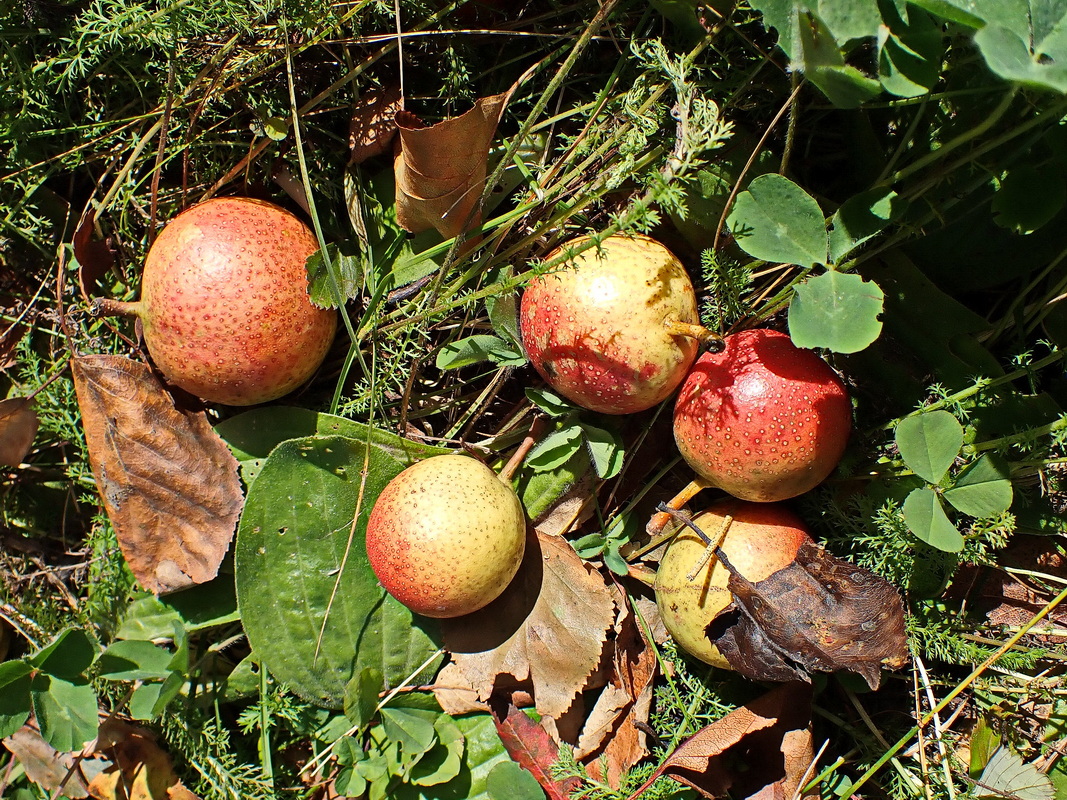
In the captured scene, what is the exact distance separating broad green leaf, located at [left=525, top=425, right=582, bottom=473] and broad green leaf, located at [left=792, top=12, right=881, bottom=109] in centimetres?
106

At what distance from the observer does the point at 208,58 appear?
2.21 meters

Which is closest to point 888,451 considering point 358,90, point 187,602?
point 358,90

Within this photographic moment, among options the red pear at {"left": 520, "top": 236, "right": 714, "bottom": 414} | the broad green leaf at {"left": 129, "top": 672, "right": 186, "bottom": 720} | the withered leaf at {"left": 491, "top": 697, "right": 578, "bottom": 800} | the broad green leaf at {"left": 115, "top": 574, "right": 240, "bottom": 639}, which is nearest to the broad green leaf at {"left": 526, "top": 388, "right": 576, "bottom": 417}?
the red pear at {"left": 520, "top": 236, "right": 714, "bottom": 414}

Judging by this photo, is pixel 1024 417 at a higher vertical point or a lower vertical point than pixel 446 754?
higher

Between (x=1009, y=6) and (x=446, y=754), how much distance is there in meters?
2.41

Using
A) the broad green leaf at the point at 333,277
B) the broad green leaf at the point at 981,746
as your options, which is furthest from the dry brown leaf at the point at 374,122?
the broad green leaf at the point at 981,746

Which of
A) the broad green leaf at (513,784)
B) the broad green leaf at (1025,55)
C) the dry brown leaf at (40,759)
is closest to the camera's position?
the broad green leaf at (1025,55)

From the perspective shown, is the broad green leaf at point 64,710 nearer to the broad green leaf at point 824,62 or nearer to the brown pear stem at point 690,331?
the brown pear stem at point 690,331

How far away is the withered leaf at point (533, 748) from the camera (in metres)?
2.23

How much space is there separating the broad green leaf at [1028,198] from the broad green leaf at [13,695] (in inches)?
117

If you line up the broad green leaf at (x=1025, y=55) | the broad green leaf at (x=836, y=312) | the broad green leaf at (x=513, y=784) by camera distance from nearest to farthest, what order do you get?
1. the broad green leaf at (x=1025, y=55)
2. the broad green leaf at (x=836, y=312)
3. the broad green leaf at (x=513, y=784)

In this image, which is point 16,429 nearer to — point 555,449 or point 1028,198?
point 555,449

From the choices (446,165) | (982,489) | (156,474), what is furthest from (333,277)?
(982,489)

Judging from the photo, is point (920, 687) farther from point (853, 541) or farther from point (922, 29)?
point (922, 29)
